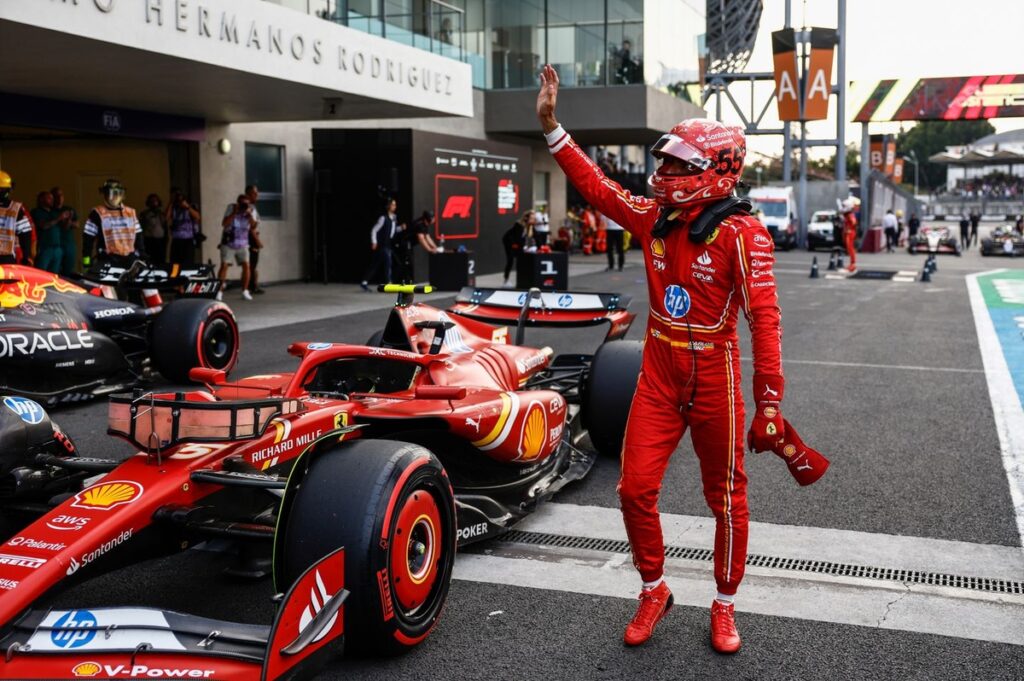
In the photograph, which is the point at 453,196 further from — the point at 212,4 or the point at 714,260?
the point at 714,260

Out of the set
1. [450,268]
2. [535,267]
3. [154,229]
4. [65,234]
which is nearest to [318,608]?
[65,234]

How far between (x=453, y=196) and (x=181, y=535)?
2080cm

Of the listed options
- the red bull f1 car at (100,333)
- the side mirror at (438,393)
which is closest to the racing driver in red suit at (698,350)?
the side mirror at (438,393)

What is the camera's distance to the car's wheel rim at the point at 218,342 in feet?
30.8

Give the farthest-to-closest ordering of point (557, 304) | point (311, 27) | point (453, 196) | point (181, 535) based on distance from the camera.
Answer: point (453, 196), point (311, 27), point (557, 304), point (181, 535)

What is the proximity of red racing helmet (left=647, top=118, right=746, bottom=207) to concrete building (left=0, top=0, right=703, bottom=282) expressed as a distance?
26.8 feet

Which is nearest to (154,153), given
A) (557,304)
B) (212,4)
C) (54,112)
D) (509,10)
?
(54,112)

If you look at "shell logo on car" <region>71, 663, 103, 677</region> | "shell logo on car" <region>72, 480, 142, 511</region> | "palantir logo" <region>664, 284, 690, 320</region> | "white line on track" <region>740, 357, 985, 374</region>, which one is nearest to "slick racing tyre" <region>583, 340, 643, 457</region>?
"palantir logo" <region>664, 284, 690, 320</region>

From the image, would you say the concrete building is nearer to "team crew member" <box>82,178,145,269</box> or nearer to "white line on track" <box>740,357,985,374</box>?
"team crew member" <box>82,178,145,269</box>

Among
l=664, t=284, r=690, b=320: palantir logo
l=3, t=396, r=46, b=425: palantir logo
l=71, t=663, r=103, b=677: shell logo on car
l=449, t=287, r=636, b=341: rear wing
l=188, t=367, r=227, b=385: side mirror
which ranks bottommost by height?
l=71, t=663, r=103, b=677: shell logo on car

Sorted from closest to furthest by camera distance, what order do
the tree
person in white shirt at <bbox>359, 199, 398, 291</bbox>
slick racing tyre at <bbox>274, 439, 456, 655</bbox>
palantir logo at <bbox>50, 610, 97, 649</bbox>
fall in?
palantir logo at <bbox>50, 610, 97, 649</bbox>, slick racing tyre at <bbox>274, 439, 456, 655</bbox>, person in white shirt at <bbox>359, 199, 398, 291</bbox>, the tree

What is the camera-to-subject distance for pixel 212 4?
12.7 m

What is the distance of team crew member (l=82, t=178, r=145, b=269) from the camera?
1155 cm

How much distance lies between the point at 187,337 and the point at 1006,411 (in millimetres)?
6724
